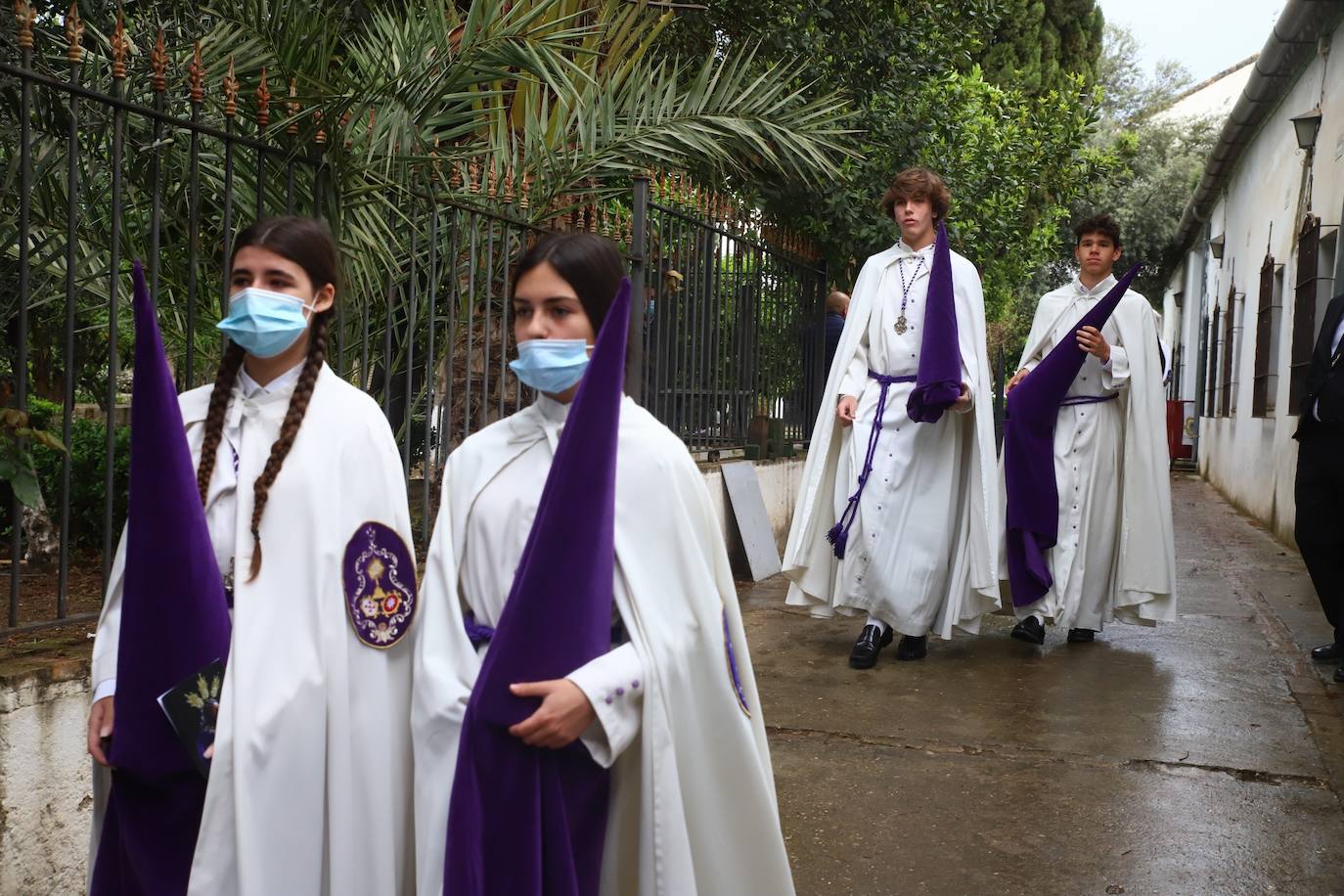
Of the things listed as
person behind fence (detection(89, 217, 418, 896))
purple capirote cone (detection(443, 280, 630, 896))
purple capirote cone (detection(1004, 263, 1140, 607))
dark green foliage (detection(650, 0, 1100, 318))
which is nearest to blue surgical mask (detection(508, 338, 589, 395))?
purple capirote cone (detection(443, 280, 630, 896))

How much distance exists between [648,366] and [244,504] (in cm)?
550

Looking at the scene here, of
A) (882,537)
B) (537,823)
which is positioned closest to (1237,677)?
(882,537)

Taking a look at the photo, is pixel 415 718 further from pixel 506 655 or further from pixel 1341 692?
pixel 1341 692

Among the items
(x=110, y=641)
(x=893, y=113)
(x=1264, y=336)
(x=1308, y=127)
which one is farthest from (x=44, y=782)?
(x=1264, y=336)

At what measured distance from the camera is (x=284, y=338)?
2.44 meters

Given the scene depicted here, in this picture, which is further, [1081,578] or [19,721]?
[1081,578]

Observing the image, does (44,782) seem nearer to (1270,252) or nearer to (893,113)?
(893,113)

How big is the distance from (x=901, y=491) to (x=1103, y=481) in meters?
1.23

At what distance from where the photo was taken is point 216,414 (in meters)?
2.43

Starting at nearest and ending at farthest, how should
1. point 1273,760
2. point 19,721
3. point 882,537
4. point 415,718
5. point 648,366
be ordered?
1. point 415,718
2. point 19,721
3. point 1273,760
4. point 882,537
5. point 648,366

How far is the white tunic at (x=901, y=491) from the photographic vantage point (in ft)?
20.1

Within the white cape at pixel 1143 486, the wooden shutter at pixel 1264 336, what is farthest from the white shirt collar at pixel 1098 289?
the wooden shutter at pixel 1264 336

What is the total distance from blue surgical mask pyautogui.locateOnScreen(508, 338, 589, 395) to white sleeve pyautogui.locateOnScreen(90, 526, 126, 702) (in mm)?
733

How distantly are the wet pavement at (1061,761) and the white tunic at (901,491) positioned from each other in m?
0.30
